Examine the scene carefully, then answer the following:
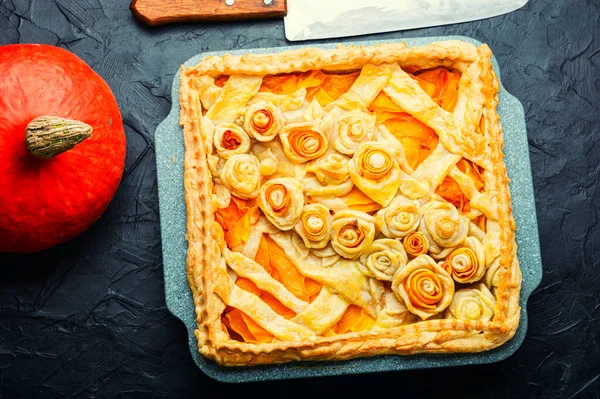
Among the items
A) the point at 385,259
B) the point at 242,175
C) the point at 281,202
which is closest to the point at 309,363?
the point at 385,259

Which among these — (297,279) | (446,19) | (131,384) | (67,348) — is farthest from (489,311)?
(67,348)

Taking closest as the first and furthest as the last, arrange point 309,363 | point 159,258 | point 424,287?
point 424,287 → point 309,363 → point 159,258

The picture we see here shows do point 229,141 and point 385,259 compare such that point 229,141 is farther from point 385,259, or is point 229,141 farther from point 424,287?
point 424,287

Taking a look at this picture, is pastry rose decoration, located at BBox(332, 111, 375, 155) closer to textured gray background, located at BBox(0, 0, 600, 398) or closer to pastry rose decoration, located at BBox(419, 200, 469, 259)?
pastry rose decoration, located at BBox(419, 200, 469, 259)

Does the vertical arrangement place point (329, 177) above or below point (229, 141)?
below

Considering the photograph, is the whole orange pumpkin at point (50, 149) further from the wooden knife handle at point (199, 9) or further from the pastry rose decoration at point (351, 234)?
the pastry rose decoration at point (351, 234)

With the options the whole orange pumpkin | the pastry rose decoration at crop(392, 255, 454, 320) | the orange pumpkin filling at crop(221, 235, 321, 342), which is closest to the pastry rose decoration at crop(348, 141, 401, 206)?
the pastry rose decoration at crop(392, 255, 454, 320)

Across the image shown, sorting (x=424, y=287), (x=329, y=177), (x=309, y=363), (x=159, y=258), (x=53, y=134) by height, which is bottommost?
(x=309, y=363)

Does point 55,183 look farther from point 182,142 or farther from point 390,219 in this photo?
point 390,219

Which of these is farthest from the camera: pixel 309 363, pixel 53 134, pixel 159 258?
pixel 159 258
